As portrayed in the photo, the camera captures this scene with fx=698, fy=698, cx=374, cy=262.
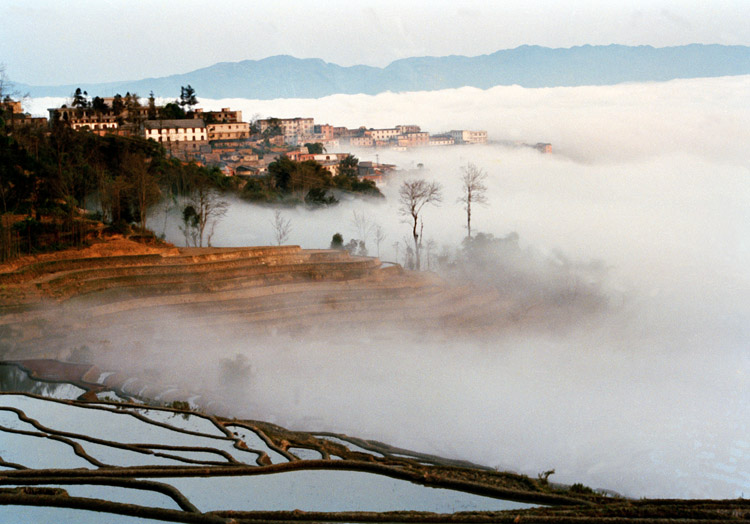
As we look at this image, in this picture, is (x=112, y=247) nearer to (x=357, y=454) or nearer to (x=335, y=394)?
(x=335, y=394)

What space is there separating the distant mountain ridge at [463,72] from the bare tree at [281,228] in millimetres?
74841

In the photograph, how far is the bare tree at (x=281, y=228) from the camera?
35.8 meters

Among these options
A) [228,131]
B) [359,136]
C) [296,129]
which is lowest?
[228,131]

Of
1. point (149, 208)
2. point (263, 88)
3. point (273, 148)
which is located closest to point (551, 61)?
point (263, 88)

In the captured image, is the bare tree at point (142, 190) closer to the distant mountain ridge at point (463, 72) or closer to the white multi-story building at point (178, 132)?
the white multi-story building at point (178, 132)

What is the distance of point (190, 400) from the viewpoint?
17.0m

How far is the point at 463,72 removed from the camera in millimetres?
169625

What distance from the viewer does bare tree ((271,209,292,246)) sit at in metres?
35.8

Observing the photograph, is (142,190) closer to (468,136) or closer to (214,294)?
(214,294)

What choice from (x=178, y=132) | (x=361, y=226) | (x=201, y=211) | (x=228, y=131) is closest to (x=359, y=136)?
(x=228, y=131)

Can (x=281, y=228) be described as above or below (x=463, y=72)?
below

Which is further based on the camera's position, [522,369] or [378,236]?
[378,236]

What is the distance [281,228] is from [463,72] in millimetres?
142111

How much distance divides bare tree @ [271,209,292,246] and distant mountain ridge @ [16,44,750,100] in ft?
246
